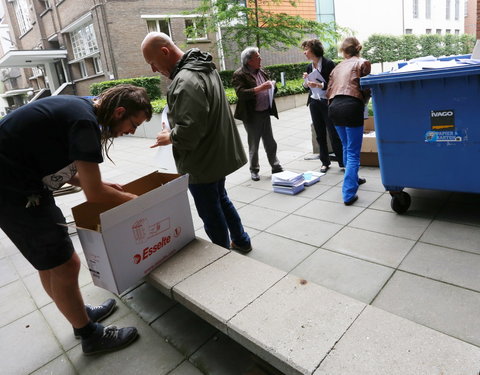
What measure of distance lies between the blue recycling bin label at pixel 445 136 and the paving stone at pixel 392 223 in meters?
0.75

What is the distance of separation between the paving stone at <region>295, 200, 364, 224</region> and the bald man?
1.23 meters

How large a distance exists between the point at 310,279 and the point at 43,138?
1934 millimetres

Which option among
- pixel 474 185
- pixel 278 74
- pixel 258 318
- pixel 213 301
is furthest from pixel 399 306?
pixel 278 74

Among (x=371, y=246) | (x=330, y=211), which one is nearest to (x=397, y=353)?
(x=371, y=246)

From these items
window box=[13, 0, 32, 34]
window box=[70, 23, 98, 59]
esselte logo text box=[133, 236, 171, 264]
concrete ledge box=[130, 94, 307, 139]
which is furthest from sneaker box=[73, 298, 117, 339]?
window box=[13, 0, 32, 34]

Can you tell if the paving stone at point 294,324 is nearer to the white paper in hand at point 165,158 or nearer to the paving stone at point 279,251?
the paving stone at point 279,251

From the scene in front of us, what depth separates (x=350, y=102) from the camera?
3631 millimetres

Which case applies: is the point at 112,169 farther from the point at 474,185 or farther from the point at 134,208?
the point at 474,185

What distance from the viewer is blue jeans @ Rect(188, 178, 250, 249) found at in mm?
2615

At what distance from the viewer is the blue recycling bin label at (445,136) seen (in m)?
2.91

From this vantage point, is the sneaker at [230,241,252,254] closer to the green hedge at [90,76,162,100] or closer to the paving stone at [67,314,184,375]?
the paving stone at [67,314,184,375]

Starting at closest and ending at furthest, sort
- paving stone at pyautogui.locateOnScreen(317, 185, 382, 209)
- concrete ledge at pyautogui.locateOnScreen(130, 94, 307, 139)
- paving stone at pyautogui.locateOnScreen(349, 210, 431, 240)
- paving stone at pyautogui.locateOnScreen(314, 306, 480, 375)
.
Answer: paving stone at pyautogui.locateOnScreen(314, 306, 480, 375) → paving stone at pyautogui.locateOnScreen(349, 210, 431, 240) → paving stone at pyautogui.locateOnScreen(317, 185, 382, 209) → concrete ledge at pyautogui.locateOnScreen(130, 94, 307, 139)

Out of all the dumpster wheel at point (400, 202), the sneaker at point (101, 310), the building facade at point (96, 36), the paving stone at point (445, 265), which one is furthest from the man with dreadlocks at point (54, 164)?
the building facade at point (96, 36)

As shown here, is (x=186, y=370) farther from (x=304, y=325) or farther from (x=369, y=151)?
(x=369, y=151)
